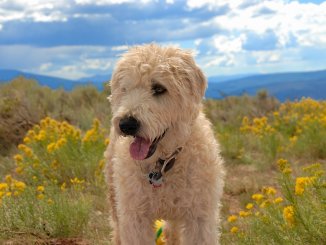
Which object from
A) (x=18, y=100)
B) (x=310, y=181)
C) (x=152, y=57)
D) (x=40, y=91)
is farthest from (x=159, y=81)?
(x=40, y=91)

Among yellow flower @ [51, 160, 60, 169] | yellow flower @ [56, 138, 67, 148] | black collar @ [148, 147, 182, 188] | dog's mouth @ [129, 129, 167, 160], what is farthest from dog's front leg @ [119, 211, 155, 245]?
yellow flower @ [51, 160, 60, 169]

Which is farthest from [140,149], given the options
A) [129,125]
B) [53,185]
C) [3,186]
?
[53,185]

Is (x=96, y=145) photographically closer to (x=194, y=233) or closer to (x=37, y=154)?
(x=37, y=154)

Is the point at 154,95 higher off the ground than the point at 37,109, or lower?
higher

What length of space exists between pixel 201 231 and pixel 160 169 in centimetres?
58

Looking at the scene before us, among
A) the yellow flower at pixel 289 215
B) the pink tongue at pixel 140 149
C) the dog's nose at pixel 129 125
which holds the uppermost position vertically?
the dog's nose at pixel 129 125

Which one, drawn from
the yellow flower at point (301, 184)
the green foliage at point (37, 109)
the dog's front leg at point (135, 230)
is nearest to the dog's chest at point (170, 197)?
the dog's front leg at point (135, 230)

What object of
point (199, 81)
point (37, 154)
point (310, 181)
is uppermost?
point (199, 81)

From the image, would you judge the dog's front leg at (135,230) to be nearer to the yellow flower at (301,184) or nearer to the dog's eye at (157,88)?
the dog's eye at (157,88)

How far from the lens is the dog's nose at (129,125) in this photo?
3941 millimetres

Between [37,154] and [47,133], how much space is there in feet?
1.49

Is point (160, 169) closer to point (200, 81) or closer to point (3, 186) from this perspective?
point (200, 81)

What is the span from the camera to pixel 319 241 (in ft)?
13.9

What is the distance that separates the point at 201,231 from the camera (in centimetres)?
444
